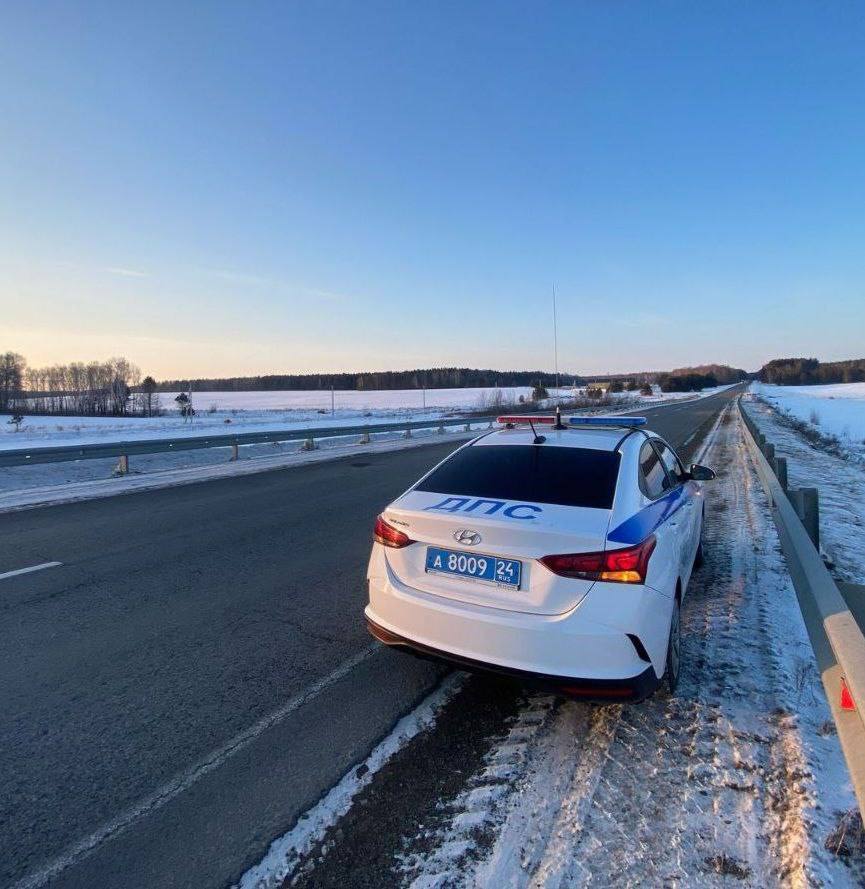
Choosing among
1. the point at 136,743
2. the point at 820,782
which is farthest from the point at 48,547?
the point at 820,782

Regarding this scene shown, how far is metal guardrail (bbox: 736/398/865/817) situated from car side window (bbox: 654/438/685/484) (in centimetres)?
107

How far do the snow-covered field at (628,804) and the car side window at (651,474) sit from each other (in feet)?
3.91

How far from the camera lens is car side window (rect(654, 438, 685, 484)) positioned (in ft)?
15.1

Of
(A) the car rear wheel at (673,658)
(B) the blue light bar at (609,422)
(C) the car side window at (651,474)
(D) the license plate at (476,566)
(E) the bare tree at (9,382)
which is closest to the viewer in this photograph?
(D) the license plate at (476,566)

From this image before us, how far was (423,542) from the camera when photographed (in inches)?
126

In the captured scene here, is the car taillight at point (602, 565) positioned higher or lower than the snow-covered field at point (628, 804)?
higher

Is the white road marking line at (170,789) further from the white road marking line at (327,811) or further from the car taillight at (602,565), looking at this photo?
the car taillight at (602,565)

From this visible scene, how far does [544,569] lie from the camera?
9.18 ft

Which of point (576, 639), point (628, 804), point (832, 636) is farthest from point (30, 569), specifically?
point (832, 636)

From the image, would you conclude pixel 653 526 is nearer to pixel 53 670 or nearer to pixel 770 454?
pixel 53 670

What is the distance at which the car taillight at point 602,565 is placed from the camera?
2742 millimetres

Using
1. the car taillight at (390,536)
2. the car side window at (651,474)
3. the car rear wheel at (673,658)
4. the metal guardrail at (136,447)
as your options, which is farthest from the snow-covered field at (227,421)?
the car taillight at (390,536)

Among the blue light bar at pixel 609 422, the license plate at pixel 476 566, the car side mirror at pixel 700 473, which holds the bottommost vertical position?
the license plate at pixel 476 566

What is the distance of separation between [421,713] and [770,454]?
9114 mm
